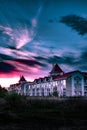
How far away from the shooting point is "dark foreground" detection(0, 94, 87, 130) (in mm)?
24344

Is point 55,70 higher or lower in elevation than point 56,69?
lower

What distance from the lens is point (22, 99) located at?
38406 millimetres

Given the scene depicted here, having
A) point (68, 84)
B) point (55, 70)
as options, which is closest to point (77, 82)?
point (68, 84)

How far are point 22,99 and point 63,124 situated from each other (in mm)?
13762

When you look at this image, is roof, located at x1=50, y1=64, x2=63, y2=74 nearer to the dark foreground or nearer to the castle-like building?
the castle-like building

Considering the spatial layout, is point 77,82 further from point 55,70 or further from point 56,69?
point 56,69

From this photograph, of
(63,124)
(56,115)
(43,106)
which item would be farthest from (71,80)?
(63,124)

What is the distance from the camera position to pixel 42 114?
3147 centimetres

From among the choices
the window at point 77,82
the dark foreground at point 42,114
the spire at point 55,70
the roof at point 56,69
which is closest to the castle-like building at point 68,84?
the window at point 77,82

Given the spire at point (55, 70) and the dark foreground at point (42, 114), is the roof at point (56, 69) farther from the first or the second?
the dark foreground at point (42, 114)

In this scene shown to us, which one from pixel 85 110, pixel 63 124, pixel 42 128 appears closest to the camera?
pixel 42 128

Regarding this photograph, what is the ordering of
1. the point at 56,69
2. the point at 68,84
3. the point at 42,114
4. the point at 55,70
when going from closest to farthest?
the point at 42,114 < the point at 68,84 < the point at 55,70 < the point at 56,69

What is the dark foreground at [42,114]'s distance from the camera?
24.3m

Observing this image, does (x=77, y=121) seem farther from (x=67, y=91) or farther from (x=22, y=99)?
(x=67, y=91)
